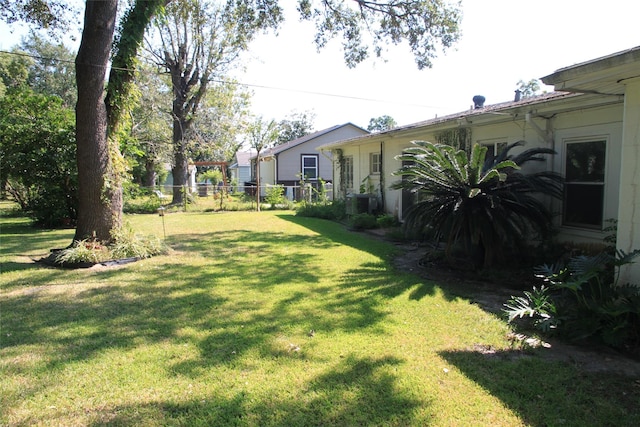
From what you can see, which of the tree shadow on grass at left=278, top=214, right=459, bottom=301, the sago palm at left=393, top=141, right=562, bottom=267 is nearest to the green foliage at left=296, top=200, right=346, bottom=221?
the tree shadow on grass at left=278, top=214, right=459, bottom=301

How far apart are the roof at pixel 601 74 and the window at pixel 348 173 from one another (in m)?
11.9

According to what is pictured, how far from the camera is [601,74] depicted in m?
4.15

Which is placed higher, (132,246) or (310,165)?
(310,165)

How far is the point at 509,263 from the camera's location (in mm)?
6840

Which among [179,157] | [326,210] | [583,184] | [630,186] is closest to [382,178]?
[326,210]

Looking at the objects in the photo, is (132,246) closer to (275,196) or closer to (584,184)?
(584,184)

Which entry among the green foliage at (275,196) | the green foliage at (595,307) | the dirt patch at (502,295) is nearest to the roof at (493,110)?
the dirt patch at (502,295)

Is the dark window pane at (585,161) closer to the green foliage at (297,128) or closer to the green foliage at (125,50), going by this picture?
the green foliage at (125,50)

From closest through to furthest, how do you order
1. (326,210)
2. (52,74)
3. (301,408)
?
(301,408) < (326,210) < (52,74)

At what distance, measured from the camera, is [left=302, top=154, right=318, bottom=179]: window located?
1132 inches

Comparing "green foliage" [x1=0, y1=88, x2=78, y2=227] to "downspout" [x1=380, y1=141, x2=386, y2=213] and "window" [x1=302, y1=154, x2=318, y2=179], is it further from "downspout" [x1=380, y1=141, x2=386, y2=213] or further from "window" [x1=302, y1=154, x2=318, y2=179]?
"window" [x1=302, y1=154, x2=318, y2=179]

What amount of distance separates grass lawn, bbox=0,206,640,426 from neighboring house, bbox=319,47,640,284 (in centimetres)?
205

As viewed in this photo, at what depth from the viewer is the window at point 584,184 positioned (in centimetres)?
646

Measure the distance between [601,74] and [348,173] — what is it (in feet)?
42.7
